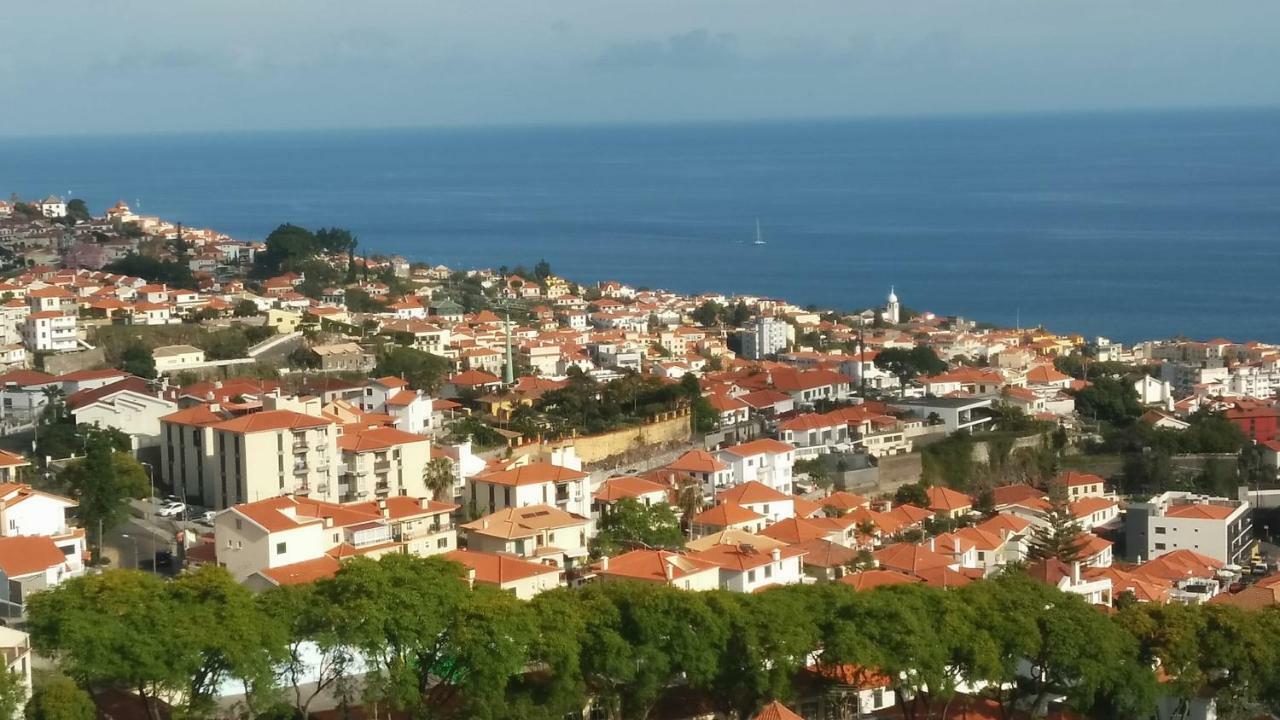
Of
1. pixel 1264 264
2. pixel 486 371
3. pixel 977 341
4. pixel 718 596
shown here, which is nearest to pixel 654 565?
pixel 718 596

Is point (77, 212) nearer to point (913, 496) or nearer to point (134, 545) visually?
point (913, 496)

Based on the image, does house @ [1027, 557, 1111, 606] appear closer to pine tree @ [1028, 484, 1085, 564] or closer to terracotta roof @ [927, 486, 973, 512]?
pine tree @ [1028, 484, 1085, 564]

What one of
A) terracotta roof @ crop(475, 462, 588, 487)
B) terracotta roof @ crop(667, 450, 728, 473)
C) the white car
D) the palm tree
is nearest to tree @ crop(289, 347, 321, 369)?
terracotta roof @ crop(667, 450, 728, 473)

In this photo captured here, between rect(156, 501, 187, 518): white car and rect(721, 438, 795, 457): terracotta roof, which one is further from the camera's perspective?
rect(721, 438, 795, 457): terracotta roof

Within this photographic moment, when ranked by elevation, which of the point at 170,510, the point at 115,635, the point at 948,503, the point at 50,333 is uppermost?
the point at 50,333

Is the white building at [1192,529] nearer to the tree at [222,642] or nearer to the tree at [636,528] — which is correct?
the tree at [636,528]

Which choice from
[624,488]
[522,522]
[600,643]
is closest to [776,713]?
[600,643]
